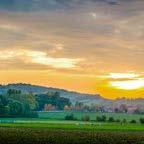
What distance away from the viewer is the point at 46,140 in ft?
259

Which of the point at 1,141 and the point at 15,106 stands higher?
the point at 15,106

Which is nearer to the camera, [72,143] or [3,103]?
[72,143]

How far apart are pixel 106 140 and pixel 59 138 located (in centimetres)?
773

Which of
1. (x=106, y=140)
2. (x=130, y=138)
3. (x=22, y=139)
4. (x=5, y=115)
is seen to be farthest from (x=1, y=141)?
(x=5, y=115)

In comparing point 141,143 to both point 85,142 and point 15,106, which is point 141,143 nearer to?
→ point 85,142

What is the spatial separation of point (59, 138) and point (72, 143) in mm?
6131

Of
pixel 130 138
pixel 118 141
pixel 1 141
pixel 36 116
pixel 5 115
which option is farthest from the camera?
pixel 36 116

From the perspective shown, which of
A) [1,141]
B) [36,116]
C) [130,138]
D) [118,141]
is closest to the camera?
[1,141]

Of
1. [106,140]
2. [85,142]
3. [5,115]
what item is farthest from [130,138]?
[5,115]

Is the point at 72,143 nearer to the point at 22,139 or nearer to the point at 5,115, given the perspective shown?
the point at 22,139

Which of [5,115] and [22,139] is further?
[5,115]

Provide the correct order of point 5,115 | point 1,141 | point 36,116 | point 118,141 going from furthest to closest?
point 36,116 < point 5,115 < point 118,141 < point 1,141

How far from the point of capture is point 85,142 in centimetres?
7981

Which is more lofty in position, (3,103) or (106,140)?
(3,103)
